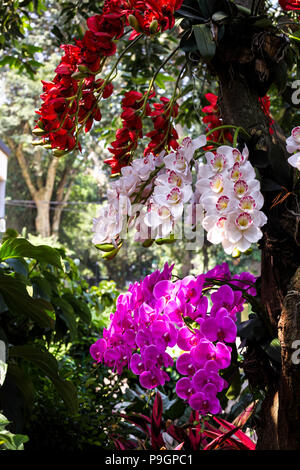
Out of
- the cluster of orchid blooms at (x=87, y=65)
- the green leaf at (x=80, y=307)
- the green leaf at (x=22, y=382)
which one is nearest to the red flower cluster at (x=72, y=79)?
the cluster of orchid blooms at (x=87, y=65)

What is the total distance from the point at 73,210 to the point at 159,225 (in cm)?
2008

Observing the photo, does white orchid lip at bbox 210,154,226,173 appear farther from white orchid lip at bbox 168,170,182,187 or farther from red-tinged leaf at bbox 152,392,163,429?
red-tinged leaf at bbox 152,392,163,429

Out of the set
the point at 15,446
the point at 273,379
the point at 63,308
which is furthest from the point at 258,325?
the point at 63,308

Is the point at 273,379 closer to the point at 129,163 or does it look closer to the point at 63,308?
the point at 129,163

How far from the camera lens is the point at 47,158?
697 inches

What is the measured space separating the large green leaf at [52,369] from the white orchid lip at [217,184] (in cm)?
108

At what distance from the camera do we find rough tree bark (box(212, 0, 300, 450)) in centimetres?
77

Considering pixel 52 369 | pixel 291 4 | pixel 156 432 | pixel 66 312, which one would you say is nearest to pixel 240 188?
pixel 291 4

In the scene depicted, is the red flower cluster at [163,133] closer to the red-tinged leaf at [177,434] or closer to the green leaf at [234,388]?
the green leaf at [234,388]

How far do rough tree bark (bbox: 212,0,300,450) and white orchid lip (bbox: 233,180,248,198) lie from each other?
0.35 feet

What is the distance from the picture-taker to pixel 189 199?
78 centimetres

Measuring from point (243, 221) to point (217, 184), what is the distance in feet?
0.25

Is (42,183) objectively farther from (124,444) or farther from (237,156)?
(237,156)

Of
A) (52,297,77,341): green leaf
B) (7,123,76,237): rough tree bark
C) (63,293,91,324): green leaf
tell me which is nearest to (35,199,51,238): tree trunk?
(7,123,76,237): rough tree bark
